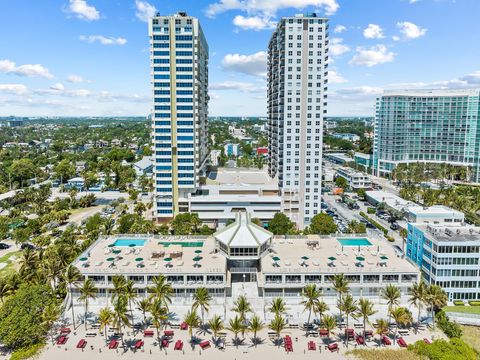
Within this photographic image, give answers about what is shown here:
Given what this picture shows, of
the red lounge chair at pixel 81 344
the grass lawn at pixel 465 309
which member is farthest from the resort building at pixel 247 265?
the red lounge chair at pixel 81 344

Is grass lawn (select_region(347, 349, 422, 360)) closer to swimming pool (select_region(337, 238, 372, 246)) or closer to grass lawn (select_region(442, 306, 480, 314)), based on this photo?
grass lawn (select_region(442, 306, 480, 314))

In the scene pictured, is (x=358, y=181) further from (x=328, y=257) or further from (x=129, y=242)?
(x=129, y=242)

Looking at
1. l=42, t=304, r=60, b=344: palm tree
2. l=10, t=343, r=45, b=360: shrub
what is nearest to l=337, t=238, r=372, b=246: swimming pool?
l=42, t=304, r=60, b=344: palm tree

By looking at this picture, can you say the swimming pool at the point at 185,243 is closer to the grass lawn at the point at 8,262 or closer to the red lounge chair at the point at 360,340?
the grass lawn at the point at 8,262

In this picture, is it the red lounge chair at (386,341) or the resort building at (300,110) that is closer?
the red lounge chair at (386,341)

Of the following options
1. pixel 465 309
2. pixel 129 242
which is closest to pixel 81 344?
pixel 129 242

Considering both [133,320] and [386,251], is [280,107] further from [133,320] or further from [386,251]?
[133,320]
